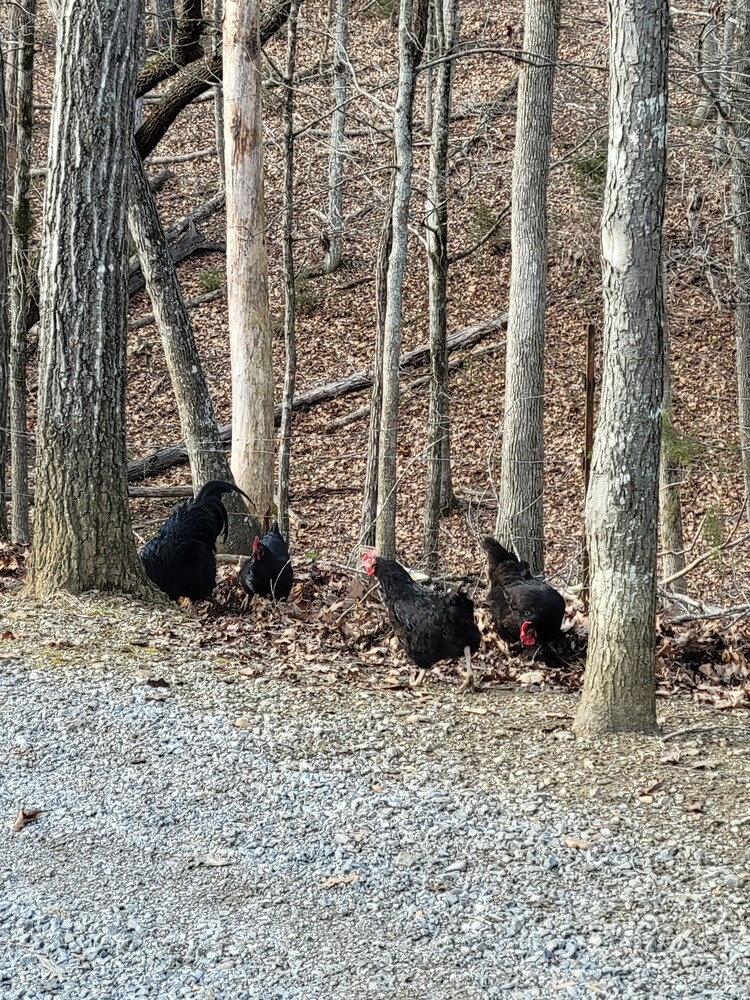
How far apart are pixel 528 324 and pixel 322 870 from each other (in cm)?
874

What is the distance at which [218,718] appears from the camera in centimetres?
673

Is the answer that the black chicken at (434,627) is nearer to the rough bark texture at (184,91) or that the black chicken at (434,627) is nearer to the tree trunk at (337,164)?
the rough bark texture at (184,91)

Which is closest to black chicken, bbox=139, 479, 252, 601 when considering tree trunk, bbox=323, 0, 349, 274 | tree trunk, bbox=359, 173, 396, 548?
tree trunk, bbox=359, 173, 396, 548

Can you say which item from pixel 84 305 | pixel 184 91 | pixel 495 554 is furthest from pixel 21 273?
pixel 495 554

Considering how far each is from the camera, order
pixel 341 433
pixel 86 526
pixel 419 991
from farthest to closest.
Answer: pixel 341 433 < pixel 86 526 < pixel 419 991

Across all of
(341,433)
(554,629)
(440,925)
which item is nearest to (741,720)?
(554,629)

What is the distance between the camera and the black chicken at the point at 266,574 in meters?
9.58

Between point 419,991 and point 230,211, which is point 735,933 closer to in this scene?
point 419,991

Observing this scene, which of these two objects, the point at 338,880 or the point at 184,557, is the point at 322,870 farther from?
the point at 184,557

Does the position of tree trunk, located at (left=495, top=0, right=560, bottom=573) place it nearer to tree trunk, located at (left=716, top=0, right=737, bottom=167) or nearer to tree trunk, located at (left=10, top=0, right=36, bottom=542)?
tree trunk, located at (left=716, top=0, right=737, bottom=167)

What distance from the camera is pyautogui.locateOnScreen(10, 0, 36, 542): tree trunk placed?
560 inches

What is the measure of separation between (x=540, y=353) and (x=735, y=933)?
29.6 feet

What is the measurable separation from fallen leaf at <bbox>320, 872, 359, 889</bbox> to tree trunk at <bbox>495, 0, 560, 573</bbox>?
7.62 meters

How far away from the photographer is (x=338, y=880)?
16.4ft
